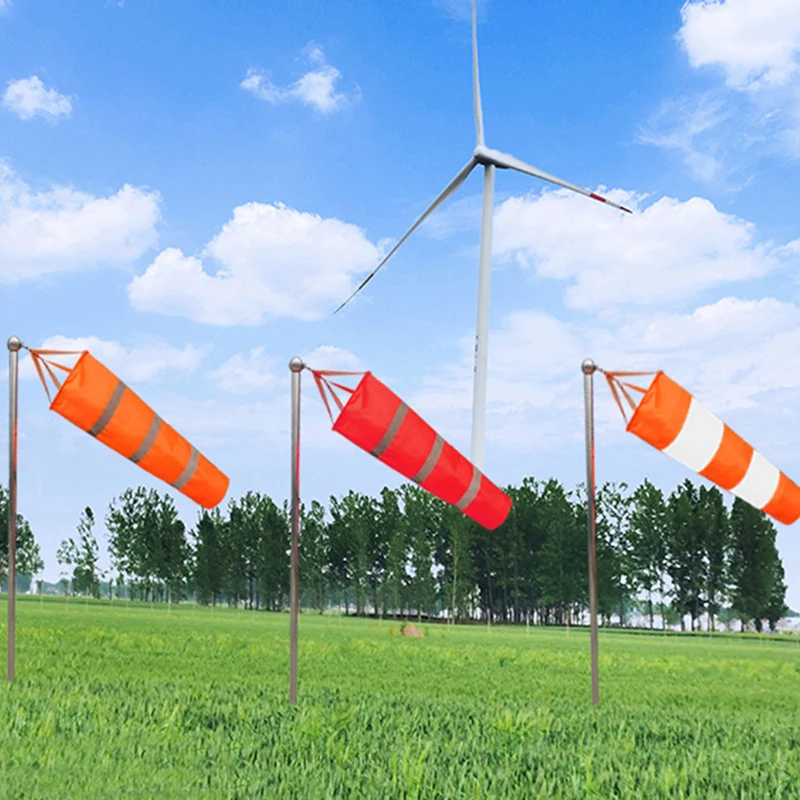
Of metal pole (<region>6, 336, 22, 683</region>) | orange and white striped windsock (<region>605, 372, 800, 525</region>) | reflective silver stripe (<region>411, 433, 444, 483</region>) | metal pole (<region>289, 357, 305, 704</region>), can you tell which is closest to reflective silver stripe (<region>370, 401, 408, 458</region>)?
reflective silver stripe (<region>411, 433, 444, 483</region>)

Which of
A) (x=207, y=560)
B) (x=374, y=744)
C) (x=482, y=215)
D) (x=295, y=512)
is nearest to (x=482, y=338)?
(x=482, y=215)

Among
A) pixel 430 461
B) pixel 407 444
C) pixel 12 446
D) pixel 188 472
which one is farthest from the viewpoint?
pixel 12 446

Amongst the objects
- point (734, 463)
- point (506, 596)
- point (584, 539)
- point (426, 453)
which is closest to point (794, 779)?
point (734, 463)

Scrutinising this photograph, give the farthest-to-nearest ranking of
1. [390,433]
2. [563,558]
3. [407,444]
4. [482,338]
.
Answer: [563,558] → [482,338] → [407,444] → [390,433]

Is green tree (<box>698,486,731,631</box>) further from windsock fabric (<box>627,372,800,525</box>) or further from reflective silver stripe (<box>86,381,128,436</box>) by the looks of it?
reflective silver stripe (<box>86,381,128,436</box>)

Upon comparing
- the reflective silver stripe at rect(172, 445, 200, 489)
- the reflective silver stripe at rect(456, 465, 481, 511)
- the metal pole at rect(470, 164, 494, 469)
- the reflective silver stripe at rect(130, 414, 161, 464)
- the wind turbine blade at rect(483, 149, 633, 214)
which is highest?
the wind turbine blade at rect(483, 149, 633, 214)

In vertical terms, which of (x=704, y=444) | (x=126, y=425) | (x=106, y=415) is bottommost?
(x=704, y=444)

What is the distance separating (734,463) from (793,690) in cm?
1018

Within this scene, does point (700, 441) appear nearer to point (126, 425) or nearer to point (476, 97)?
point (126, 425)

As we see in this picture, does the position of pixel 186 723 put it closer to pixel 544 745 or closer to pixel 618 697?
pixel 544 745

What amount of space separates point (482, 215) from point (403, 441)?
25.3 meters

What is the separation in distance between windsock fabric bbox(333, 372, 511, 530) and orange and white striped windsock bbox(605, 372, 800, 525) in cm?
226

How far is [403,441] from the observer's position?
1234 cm

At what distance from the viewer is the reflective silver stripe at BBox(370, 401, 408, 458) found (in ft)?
40.2
